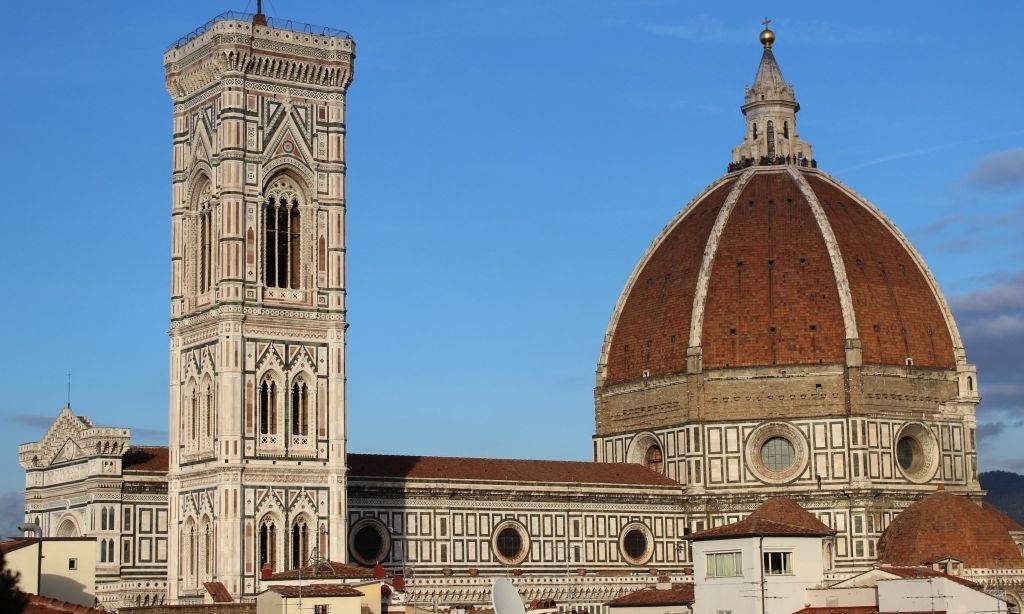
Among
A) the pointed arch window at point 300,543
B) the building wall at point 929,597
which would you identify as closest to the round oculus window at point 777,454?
the building wall at point 929,597

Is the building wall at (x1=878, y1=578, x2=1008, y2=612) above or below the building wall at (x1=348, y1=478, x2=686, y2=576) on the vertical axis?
below

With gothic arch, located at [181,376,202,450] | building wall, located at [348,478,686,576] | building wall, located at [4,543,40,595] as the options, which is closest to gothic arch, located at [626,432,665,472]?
building wall, located at [348,478,686,576]

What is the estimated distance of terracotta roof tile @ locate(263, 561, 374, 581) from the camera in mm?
63219

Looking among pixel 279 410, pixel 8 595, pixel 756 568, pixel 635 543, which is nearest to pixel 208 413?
pixel 279 410

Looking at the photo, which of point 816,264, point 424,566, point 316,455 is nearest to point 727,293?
point 816,264

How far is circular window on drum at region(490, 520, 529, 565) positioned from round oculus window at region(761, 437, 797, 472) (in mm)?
13574

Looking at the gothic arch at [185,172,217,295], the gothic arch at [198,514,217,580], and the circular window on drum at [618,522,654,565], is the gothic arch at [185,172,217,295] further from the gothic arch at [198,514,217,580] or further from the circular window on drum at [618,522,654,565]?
the circular window on drum at [618,522,654,565]

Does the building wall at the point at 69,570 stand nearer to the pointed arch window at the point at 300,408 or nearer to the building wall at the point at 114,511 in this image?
the building wall at the point at 114,511

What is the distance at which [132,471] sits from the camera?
73.8 meters

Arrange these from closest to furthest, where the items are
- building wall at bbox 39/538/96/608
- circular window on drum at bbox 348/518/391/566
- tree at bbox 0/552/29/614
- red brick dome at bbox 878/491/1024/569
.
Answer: tree at bbox 0/552/29/614 → building wall at bbox 39/538/96/608 → circular window on drum at bbox 348/518/391/566 → red brick dome at bbox 878/491/1024/569

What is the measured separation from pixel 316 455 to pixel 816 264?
3056cm

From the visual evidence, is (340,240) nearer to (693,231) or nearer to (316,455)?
(316,455)

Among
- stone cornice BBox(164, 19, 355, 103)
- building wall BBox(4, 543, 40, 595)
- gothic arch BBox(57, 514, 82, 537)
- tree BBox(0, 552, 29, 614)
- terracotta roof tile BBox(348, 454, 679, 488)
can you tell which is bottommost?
tree BBox(0, 552, 29, 614)

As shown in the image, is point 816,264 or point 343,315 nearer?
point 343,315
